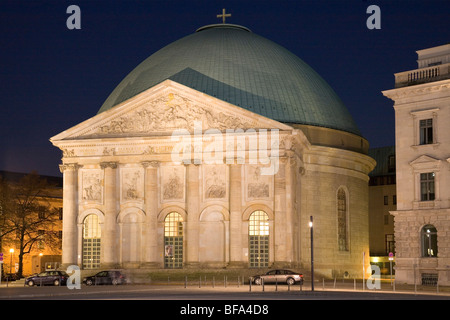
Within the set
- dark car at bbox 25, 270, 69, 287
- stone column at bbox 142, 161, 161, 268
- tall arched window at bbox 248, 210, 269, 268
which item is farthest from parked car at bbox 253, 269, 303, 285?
dark car at bbox 25, 270, 69, 287

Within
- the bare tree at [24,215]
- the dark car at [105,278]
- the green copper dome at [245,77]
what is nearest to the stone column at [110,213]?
the dark car at [105,278]

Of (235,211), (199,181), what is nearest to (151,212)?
(199,181)

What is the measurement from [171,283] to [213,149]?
39.8 feet

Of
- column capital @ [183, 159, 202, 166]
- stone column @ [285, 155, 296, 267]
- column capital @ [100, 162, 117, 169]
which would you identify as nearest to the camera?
stone column @ [285, 155, 296, 267]

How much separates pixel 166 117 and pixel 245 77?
1156 centimetres

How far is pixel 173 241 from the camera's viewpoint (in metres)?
72.1

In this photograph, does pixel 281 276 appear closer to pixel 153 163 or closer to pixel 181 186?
pixel 181 186

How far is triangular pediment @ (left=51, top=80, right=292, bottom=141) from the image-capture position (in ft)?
229

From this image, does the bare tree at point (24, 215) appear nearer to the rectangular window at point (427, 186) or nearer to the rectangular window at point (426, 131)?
the rectangular window at point (427, 186)

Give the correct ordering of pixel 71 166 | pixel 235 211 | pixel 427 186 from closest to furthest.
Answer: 1. pixel 427 186
2. pixel 235 211
3. pixel 71 166

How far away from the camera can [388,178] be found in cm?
10394

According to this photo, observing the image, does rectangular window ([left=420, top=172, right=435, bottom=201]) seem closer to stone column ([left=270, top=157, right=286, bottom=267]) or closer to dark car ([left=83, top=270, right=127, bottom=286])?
stone column ([left=270, top=157, right=286, bottom=267])

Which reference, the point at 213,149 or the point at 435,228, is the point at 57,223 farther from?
the point at 435,228

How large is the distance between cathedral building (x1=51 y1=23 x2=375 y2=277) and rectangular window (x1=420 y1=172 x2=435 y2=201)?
36.3ft
